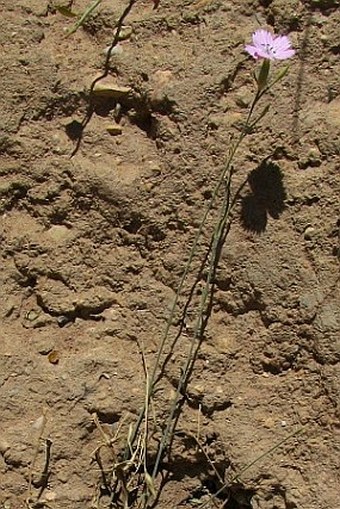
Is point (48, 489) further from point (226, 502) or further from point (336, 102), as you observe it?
point (336, 102)

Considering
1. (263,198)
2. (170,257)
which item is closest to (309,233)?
(263,198)

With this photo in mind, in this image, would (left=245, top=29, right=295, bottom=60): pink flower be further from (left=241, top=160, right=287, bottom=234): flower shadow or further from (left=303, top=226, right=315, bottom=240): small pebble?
(left=303, top=226, right=315, bottom=240): small pebble

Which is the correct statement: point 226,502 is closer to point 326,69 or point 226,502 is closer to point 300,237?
point 300,237

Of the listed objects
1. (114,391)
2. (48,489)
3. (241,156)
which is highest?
(241,156)

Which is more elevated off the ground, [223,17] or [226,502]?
[223,17]

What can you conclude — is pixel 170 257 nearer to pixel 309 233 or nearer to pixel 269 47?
pixel 309 233

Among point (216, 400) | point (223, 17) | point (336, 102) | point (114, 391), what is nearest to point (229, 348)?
point (216, 400)

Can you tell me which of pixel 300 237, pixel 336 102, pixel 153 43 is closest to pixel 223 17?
pixel 153 43
